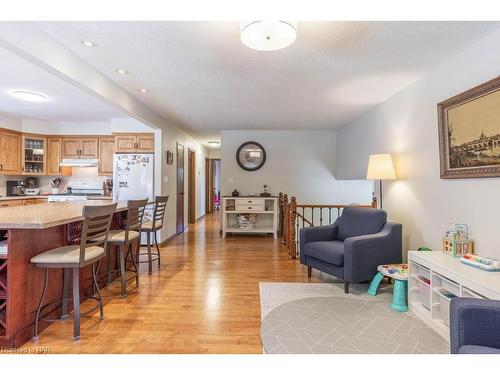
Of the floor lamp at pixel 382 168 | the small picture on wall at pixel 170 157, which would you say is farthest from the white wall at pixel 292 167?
the floor lamp at pixel 382 168

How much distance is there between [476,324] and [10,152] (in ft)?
21.7

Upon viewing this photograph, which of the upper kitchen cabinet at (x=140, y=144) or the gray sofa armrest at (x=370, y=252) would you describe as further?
the upper kitchen cabinet at (x=140, y=144)

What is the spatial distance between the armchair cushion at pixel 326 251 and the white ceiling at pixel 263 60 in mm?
1869

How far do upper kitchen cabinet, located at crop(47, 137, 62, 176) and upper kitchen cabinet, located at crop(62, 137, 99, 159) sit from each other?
3.6 inches

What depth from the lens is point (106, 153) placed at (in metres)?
5.45

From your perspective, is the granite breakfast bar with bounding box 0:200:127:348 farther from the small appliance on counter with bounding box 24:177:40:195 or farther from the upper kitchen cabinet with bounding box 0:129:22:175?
the small appliance on counter with bounding box 24:177:40:195

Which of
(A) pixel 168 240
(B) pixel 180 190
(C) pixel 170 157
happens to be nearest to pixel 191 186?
(B) pixel 180 190

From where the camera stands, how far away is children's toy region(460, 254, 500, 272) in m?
1.90

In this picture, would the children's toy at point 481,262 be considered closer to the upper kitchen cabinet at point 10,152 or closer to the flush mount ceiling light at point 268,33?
the flush mount ceiling light at point 268,33

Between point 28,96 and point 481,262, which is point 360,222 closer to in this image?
point 481,262

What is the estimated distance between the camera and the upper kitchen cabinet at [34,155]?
5.20m

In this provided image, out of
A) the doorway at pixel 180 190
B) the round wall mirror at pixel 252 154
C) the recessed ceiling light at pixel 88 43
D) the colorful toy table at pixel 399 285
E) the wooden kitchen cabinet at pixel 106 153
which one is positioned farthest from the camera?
the round wall mirror at pixel 252 154

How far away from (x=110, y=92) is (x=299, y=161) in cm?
407
